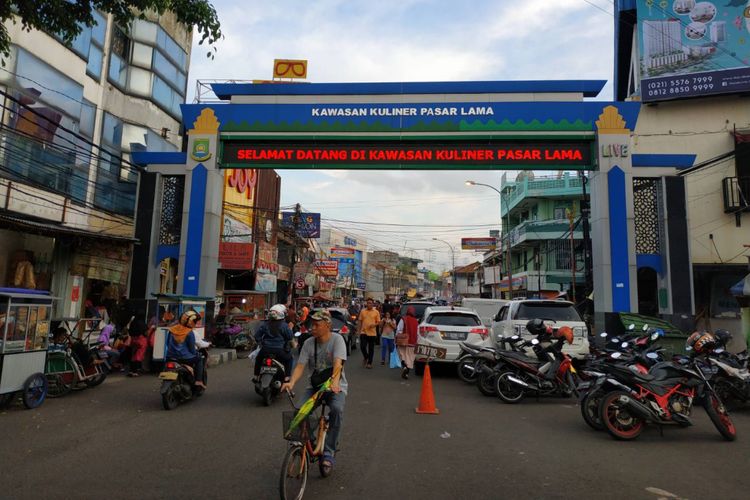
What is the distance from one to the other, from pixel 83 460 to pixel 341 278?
2511 inches

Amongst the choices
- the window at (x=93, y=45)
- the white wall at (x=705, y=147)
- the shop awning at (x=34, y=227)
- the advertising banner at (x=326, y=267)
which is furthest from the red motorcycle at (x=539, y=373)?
the advertising banner at (x=326, y=267)

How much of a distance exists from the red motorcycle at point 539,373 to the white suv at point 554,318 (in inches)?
76.4

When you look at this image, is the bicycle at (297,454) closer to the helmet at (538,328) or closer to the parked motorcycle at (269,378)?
the parked motorcycle at (269,378)

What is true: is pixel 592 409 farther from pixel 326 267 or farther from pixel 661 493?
pixel 326 267

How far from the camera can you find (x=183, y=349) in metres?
8.51

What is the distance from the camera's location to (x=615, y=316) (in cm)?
1503

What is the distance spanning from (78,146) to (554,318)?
12325 millimetres

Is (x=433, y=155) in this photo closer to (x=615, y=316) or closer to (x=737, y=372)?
(x=615, y=316)

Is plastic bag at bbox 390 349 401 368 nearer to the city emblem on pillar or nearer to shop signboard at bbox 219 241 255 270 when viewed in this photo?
the city emblem on pillar

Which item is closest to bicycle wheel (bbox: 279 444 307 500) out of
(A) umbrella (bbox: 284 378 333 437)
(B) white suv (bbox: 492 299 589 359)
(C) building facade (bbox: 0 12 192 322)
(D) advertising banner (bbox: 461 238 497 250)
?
(A) umbrella (bbox: 284 378 333 437)

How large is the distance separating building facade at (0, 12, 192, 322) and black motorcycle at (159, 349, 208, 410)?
453 cm

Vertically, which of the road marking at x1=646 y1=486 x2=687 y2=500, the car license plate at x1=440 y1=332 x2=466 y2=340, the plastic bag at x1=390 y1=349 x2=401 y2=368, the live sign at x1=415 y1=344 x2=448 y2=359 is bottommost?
the road marking at x1=646 y1=486 x2=687 y2=500

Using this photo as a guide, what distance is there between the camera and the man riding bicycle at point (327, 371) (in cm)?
493

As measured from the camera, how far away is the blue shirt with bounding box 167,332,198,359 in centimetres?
846
